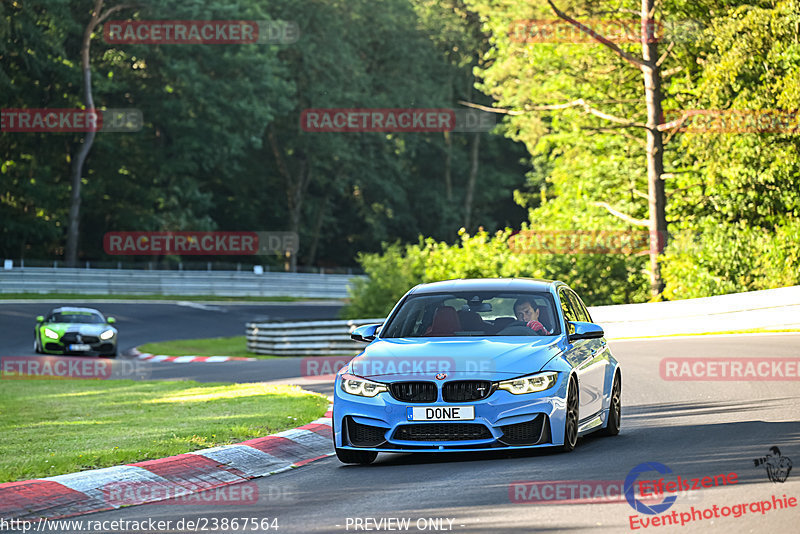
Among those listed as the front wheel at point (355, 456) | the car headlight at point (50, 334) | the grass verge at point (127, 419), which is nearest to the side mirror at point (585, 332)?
the front wheel at point (355, 456)

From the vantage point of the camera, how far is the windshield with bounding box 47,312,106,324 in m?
30.6

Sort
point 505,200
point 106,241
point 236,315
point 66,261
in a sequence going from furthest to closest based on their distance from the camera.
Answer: point 505,200 → point 106,241 → point 66,261 → point 236,315

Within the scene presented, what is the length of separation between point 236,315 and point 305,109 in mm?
27082

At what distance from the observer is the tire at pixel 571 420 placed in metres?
9.94

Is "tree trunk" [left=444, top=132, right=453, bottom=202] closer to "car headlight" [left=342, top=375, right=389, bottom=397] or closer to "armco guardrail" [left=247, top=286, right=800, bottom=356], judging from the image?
"armco guardrail" [left=247, top=286, right=800, bottom=356]

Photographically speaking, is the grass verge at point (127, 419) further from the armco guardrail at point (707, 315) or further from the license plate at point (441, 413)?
the armco guardrail at point (707, 315)

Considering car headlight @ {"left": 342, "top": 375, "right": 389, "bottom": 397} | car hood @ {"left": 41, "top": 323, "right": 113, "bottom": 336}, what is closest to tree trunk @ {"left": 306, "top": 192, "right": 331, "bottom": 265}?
car hood @ {"left": 41, "top": 323, "right": 113, "bottom": 336}

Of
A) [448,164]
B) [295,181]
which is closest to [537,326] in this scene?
[295,181]

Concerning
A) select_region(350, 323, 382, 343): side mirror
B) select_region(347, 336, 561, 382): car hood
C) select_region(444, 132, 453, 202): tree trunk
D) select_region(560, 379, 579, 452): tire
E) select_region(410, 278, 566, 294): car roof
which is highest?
select_region(444, 132, 453, 202): tree trunk

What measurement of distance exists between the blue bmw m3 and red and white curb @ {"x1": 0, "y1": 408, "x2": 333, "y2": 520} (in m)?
0.92

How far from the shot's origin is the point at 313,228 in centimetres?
7781

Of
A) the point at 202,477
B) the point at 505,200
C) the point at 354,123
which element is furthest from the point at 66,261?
the point at 202,477

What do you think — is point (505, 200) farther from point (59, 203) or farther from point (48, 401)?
point (48, 401)

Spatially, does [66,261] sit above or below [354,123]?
below
